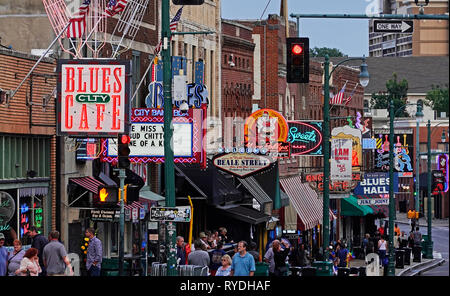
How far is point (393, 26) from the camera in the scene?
24.7 metres

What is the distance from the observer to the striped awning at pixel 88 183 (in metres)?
35.1

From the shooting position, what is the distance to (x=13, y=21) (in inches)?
1430

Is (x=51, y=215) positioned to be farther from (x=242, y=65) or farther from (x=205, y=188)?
(x=242, y=65)

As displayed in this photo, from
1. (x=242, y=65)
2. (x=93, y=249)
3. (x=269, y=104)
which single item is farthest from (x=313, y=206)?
(x=93, y=249)

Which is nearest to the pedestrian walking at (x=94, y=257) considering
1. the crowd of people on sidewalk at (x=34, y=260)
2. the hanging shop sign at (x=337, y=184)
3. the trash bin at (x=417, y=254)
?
the crowd of people on sidewalk at (x=34, y=260)

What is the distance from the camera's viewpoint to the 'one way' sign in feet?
81.0

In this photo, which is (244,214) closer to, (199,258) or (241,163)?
(241,163)

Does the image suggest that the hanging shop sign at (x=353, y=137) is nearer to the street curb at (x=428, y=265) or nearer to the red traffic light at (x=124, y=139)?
the street curb at (x=428, y=265)

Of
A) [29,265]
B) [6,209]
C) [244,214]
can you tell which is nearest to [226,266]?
[29,265]

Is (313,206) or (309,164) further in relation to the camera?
(309,164)

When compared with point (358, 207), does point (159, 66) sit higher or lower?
higher

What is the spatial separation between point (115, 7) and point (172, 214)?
1003 cm

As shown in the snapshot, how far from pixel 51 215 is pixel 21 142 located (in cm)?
283

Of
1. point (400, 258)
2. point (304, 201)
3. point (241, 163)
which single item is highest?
point (241, 163)
